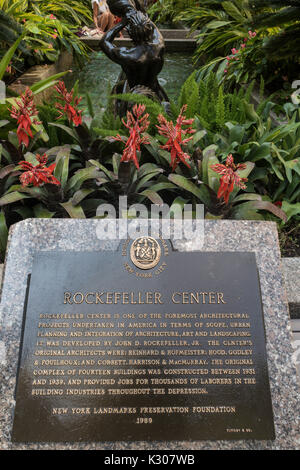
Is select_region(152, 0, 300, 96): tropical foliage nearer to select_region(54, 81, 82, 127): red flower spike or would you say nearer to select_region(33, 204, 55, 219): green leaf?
select_region(54, 81, 82, 127): red flower spike

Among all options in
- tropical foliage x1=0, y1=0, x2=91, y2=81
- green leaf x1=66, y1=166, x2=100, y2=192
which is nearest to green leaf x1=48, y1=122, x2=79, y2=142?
green leaf x1=66, y1=166, x2=100, y2=192

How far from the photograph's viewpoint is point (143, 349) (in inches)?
65.2

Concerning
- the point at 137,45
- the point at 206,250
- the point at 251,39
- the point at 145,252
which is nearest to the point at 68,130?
the point at 137,45

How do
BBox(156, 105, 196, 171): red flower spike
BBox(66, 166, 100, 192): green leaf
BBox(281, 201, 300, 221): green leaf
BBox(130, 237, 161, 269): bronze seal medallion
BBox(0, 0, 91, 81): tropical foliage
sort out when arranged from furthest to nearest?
BBox(0, 0, 91, 81): tropical foliage < BBox(281, 201, 300, 221): green leaf < BBox(66, 166, 100, 192): green leaf < BBox(156, 105, 196, 171): red flower spike < BBox(130, 237, 161, 269): bronze seal medallion

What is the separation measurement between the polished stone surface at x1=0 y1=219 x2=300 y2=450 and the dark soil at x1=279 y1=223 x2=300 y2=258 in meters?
0.79

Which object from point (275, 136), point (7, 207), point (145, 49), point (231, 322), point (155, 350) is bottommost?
point (155, 350)

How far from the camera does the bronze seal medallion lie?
1.82 meters

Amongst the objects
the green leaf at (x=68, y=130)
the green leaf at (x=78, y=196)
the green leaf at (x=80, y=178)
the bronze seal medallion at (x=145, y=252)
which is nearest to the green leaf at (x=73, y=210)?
the green leaf at (x=78, y=196)

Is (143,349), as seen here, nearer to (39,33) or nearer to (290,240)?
(290,240)

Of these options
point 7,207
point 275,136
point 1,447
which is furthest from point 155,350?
point 275,136

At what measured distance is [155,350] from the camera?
1.65 metres

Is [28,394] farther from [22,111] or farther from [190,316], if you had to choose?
[22,111]

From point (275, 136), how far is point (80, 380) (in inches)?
89.5

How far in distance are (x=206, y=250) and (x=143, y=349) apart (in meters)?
0.58
